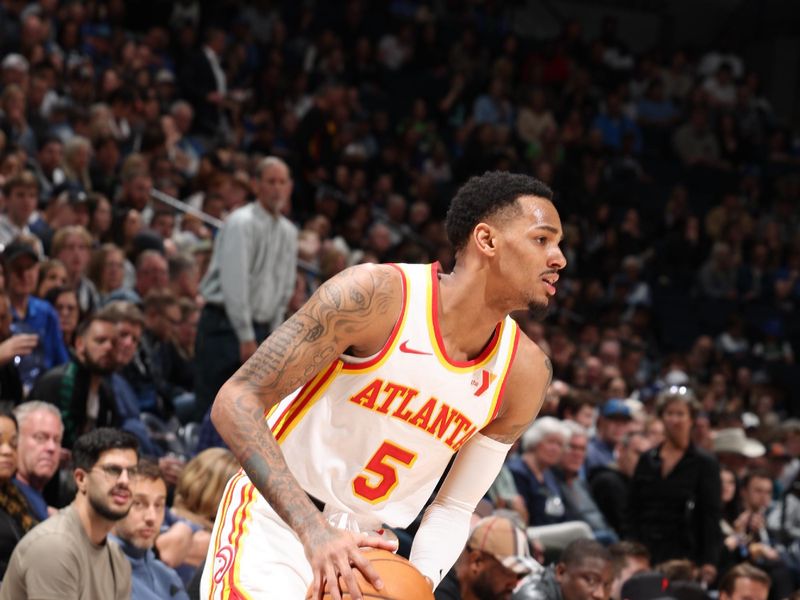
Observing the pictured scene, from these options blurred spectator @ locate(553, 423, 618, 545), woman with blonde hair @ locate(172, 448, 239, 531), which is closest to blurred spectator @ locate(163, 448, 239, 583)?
woman with blonde hair @ locate(172, 448, 239, 531)

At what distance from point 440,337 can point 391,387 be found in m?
0.18

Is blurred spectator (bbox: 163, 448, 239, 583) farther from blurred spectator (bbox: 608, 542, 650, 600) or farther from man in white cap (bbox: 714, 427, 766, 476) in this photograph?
man in white cap (bbox: 714, 427, 766, 476)

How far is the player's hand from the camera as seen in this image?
2727 millimetres

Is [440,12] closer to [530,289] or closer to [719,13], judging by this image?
[719,13]

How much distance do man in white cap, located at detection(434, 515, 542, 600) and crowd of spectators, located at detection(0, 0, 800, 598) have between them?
0.67 meters

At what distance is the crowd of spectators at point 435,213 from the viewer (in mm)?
7656

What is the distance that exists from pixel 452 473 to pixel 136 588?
223 cm

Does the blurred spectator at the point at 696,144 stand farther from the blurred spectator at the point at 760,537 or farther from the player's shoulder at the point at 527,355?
the player's shoulder at the point at 527,355

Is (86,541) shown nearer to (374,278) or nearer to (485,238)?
(374,278)

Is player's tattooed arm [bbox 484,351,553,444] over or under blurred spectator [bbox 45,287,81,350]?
over

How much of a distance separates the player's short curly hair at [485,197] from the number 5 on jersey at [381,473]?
0.58 meters

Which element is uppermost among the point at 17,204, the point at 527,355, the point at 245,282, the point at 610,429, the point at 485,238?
the point at 485,238

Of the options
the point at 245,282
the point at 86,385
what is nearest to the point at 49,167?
the point at 245,282

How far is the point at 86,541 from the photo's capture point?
4.86m
